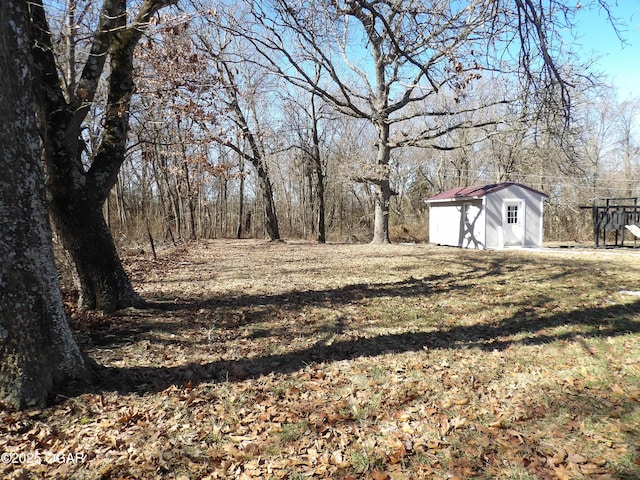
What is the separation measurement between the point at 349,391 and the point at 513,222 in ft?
51.5

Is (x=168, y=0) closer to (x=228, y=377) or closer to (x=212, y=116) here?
(x=212, y=116)

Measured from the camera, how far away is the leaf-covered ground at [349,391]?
2699mm

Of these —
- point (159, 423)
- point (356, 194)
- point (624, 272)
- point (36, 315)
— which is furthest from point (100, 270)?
point (356, 194)

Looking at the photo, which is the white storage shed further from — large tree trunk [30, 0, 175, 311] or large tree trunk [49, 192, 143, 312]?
large tree trunk [49, 192, 143, 312]

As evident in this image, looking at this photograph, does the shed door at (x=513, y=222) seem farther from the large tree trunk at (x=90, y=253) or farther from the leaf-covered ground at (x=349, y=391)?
the large tree trunk at (x=90, y=253)

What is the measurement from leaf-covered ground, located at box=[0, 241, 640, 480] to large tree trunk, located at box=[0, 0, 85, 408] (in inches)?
12.1

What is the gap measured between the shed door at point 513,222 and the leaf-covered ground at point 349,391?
390 inches

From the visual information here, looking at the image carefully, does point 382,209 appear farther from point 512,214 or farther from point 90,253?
point 90,253

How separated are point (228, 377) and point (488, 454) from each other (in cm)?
249

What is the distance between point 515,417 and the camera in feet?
10.8

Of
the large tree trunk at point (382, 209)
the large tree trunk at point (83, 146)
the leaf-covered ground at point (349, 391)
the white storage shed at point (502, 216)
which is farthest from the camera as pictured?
the large tree trunk at point (382, 209)

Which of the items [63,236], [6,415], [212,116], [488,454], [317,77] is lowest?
[488,454]

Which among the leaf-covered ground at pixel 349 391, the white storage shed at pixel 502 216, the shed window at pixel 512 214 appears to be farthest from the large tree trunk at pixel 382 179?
the leaf-covered ground at pixel 349 391

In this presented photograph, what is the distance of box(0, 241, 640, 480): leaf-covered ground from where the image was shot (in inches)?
106
